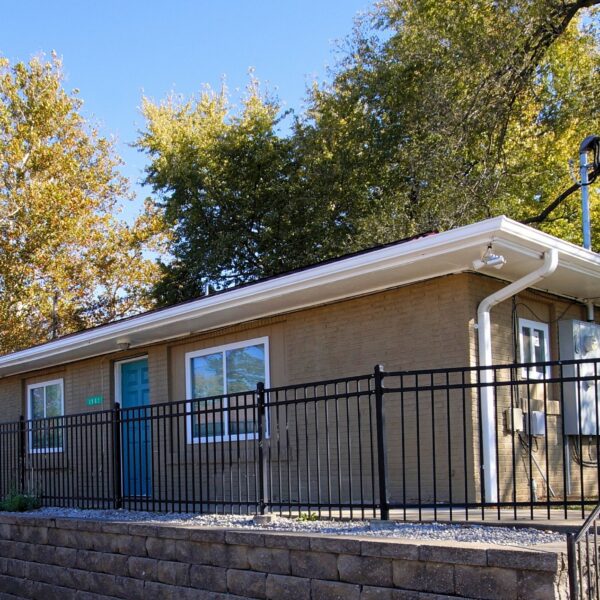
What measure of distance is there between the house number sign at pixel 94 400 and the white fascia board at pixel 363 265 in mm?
1941

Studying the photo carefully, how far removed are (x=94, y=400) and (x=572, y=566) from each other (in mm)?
10921


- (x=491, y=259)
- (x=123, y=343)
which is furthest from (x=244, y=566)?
(x=123, y=343)

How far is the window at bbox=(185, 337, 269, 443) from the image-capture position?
11.3 m

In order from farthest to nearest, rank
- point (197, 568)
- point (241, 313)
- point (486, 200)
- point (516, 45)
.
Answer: point (486, 200) → point (516, 45) → point (241, 313) → point (197, 568)

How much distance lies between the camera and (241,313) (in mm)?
10938

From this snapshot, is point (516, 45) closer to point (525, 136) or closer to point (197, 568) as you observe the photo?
point (525, 136)

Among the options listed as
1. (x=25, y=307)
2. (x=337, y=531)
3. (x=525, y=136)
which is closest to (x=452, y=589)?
(x=337, y=531)

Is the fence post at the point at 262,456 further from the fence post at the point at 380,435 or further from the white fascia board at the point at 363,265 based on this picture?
the white fascia board at the point at 363,265

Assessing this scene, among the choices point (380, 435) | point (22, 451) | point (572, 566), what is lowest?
point (572, 566)

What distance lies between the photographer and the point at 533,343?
32.7 ft

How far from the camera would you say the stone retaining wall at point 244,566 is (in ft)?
16.0

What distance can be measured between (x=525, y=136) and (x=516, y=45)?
15.7 feet

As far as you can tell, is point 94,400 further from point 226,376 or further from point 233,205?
point 233,205

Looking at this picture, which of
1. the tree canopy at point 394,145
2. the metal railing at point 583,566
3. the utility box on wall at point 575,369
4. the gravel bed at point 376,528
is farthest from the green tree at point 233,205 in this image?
the metal railing at point 583,566
